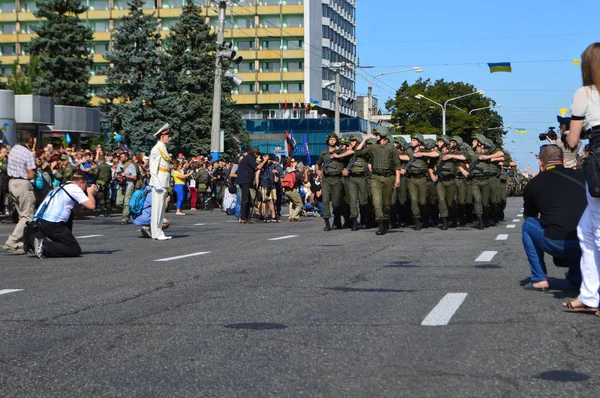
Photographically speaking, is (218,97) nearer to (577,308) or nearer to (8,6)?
(577,308)

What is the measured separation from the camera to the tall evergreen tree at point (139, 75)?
62562 millimetres

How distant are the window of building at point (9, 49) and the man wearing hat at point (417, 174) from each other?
99438 mm

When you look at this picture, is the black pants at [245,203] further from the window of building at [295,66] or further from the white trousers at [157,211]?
the window of building at [295,66]

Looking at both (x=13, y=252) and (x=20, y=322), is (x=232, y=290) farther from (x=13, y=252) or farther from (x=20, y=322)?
(x=13, y=252)

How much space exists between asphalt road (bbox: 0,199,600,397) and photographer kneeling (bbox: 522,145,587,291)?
33 centimetres

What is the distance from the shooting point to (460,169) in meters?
23.3

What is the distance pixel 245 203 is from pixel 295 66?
89.4 metres

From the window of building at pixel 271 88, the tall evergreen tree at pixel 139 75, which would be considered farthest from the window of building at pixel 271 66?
the tall evergreen tree at pixel 139 75

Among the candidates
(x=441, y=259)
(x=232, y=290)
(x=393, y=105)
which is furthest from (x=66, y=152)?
(x=393, y=105)

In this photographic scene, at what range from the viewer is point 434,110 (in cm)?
11081

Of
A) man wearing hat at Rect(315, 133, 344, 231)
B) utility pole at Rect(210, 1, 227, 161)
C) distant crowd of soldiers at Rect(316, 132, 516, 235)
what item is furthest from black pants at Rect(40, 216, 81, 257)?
utility pole at Rect(210, 1, 227, 161)

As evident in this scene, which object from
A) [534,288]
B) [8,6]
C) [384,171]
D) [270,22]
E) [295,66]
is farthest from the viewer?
[295,66]

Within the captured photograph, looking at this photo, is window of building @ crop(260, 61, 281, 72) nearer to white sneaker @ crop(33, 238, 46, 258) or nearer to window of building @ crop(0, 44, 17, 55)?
window of building @ crop(0, 44, 17, 55)

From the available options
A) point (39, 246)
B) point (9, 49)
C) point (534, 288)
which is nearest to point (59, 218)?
point (39, 246)
